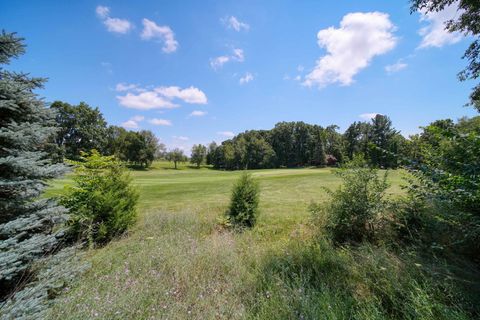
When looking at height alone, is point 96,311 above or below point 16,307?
below

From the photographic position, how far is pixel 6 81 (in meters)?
2.89

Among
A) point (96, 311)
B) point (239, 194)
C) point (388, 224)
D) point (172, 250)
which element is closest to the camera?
point (96, 311)

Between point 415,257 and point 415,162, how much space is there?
6.24ft

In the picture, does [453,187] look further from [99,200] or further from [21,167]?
[99,200]

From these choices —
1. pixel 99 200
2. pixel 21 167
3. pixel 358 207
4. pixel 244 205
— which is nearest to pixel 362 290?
pixel 358 207

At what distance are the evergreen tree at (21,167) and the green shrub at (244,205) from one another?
437 centimetres

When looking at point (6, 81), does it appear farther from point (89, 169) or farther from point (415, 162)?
point (415, 162)

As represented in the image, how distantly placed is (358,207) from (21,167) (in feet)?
20.6

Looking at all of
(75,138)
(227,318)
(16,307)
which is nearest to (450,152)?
(227,318)

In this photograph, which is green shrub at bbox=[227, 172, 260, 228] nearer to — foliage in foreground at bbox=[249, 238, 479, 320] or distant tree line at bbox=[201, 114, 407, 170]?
foliage in foreground at bbox=[249, 238, 479, 320]

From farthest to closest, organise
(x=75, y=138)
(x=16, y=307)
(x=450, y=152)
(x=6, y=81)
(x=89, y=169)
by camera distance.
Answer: (x=75, y=138), (x=89, y=169), (x=450, y=152), (x=6, y=81), (x=16, y=307)

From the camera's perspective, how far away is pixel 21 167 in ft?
9.56

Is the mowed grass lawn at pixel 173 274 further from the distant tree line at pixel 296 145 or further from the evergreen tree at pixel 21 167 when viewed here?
the distant tree line at pixel 296 145

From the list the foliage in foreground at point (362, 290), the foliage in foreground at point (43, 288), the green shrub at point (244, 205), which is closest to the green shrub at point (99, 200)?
the foliage in foreground at point (43, 288)
